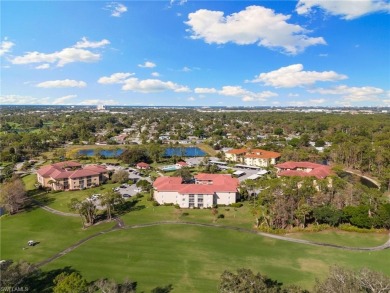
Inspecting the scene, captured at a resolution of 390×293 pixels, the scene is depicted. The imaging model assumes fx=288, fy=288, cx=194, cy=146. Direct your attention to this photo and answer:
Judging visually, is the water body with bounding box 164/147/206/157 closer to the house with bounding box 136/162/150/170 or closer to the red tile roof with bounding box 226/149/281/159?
the red tile roof with bounding box 226/149/281/159

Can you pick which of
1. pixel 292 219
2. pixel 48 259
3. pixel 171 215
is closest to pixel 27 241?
pixel 48 259

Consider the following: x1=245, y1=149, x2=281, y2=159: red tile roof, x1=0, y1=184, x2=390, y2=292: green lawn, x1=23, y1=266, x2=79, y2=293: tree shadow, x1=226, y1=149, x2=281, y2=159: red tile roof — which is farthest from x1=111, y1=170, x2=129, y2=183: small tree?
x1=245, y1=149, x2=281, y2=159: red tile roof

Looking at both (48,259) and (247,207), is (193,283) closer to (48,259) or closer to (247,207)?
(48,259)

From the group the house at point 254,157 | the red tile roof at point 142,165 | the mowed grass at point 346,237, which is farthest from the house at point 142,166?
the mowed grass at point 346,237

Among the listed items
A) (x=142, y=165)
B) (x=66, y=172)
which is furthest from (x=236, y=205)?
(x=66, y=172)

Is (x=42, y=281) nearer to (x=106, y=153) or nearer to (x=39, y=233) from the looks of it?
(x=39, y=233)

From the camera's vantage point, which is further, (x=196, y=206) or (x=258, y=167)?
(x=258, y=167)
